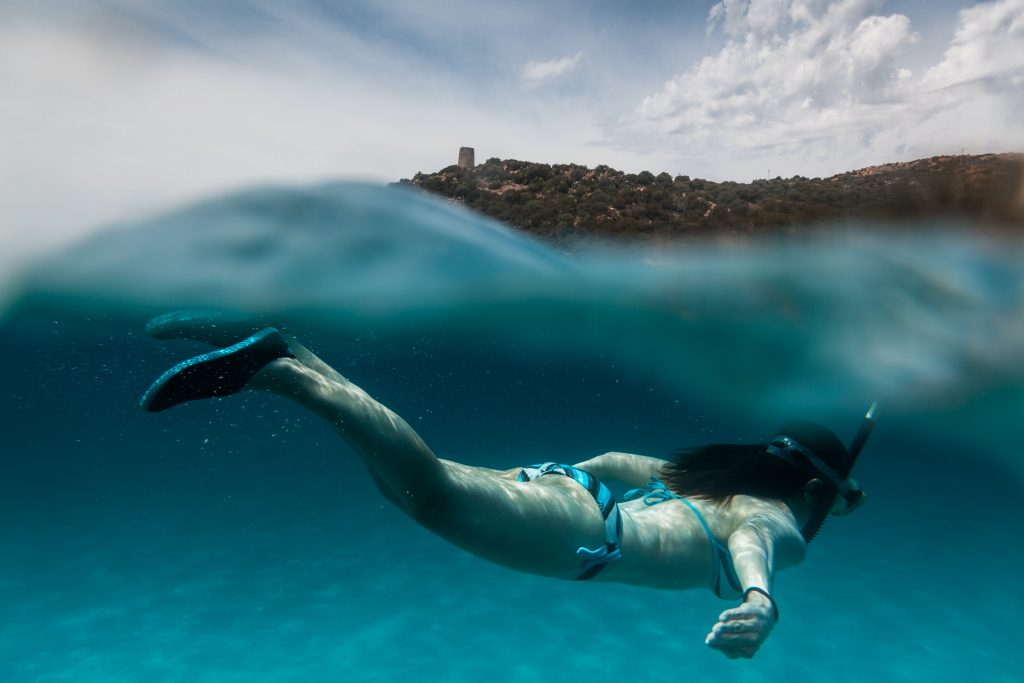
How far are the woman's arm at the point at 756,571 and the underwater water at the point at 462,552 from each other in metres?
2.88

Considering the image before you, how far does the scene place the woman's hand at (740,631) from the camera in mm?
2729

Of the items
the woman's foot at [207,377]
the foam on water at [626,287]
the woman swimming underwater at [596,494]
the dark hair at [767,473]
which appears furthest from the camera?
the foam on water at [626,287]

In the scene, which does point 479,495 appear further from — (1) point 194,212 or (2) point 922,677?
(2) point 922,677

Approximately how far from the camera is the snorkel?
437 centimetres

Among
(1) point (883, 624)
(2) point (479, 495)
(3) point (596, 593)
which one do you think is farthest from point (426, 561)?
(2) point (479, 495)

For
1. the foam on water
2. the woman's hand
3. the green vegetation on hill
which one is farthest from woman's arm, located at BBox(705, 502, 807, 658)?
the foam on water

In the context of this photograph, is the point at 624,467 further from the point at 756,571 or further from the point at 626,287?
the point at 626,287

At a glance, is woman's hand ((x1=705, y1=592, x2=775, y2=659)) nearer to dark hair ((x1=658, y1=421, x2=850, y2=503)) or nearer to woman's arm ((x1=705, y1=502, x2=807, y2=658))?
woman's arm ((x1=705, y1=502, x2=807, y2=658))

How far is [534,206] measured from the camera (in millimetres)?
14156

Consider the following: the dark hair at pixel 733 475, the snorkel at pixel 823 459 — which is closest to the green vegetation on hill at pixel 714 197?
the snorkel at pixel 823 459

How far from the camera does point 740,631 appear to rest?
9.09 ft

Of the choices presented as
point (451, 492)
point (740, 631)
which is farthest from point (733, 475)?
point (451, 492)

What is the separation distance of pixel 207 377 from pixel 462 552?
12587 millimetres

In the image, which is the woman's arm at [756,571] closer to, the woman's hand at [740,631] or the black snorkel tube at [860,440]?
the woman's hand at [740,631]
